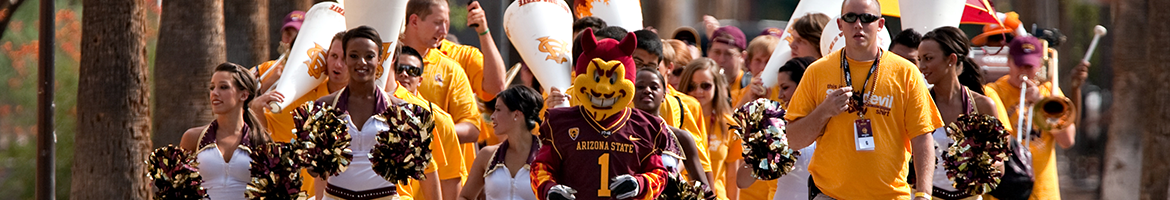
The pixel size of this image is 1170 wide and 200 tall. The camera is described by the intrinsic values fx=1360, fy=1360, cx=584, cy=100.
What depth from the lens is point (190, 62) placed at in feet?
27.7

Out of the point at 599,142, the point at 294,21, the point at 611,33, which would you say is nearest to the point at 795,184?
the point at 611,33

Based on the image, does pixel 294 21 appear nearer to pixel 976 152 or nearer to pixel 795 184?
pixel 795 184

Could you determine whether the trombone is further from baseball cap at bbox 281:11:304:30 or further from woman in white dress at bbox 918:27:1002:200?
baseball cap at bbox 281:11:304:30

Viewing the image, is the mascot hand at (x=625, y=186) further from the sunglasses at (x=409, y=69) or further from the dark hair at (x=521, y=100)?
the sunglasses at (x=409, y=69)

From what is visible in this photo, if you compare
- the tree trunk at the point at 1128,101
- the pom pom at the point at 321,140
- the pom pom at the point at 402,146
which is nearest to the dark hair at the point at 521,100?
the pom pom at the point at 402,146

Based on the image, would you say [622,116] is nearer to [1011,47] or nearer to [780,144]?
[780,144]

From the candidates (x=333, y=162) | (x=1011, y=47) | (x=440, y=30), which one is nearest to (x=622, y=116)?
(x=333, y=162)

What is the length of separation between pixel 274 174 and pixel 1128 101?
6807mm

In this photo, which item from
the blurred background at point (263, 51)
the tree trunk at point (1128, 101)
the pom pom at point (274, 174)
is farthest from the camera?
the tree trunk at point (1128, 101)

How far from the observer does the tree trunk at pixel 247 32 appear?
30.2 feet

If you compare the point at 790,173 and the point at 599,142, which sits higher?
the point at 599,142

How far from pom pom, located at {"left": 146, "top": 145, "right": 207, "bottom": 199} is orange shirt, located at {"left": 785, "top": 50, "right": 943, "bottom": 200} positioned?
2404 mm

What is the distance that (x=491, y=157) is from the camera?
5625mm

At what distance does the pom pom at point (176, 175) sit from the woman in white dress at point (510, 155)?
41.6 inches
